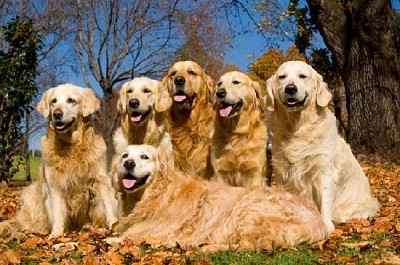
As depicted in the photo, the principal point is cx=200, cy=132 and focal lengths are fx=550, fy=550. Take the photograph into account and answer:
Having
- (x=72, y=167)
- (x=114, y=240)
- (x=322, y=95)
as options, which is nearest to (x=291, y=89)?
(x=322, y=95)

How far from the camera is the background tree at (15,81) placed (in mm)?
14094

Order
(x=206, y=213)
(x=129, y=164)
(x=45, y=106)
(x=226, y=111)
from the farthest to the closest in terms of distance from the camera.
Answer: (x=226, y=111) < (x=45, y=106) < (x=129, y=164) < (x=206, y=213)

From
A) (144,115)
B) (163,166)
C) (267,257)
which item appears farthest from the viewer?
(144,115)

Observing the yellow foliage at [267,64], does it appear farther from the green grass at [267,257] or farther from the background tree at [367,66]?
the green grass at [267,257]

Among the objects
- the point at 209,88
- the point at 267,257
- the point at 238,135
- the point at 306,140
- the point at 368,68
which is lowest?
the point at 267,257

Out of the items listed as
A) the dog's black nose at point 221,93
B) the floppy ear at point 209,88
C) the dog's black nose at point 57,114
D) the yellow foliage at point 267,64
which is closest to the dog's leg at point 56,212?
the dog's black nose at point 57,114

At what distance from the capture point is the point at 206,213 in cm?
527

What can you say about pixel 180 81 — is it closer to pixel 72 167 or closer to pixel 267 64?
pixel 72 167

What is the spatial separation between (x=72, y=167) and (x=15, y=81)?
876cm

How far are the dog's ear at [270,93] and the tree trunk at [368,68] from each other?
26.7 feet

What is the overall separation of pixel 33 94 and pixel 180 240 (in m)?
10.5

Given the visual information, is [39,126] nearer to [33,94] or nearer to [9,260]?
[33,94]

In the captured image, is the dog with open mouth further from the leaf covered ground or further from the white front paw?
the white front paw

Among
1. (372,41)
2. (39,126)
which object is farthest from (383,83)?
(39,126)
